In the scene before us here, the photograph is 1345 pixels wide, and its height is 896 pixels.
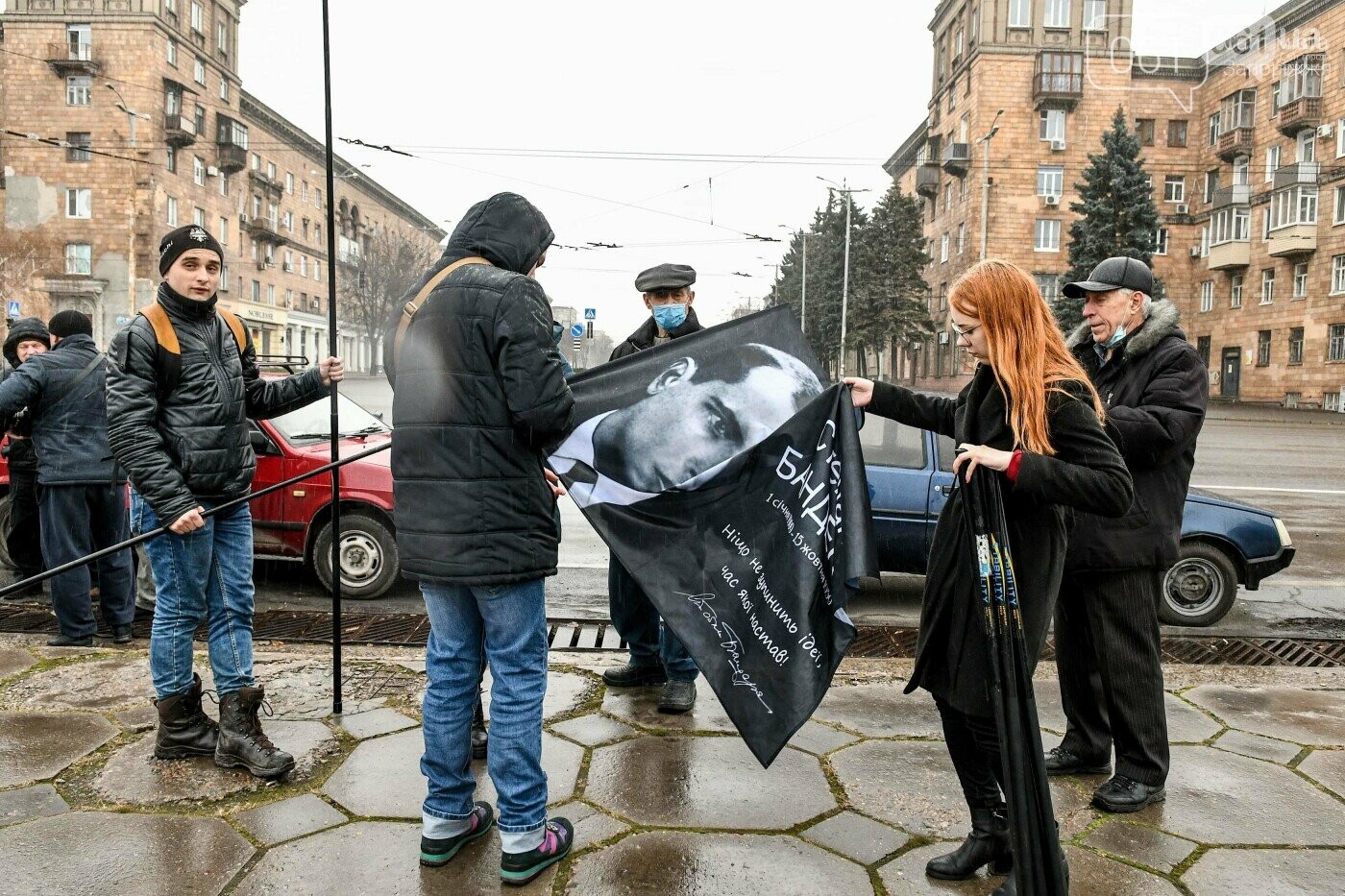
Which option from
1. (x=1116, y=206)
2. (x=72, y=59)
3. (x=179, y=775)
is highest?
(x=72, y=59)

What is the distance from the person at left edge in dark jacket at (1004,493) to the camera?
9.80ft

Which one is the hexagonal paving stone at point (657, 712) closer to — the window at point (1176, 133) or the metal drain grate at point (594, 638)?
the metal drain grate at point (594, 638)

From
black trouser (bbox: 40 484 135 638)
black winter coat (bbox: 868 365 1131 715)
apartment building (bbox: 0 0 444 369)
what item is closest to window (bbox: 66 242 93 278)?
apartment building (bbox: 0 0 444 369)

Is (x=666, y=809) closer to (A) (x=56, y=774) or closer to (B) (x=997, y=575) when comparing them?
(B) (x=997, y=575)

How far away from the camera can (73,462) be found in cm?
637

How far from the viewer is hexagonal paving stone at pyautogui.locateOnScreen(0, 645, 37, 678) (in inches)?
213

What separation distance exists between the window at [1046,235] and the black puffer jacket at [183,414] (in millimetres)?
56378

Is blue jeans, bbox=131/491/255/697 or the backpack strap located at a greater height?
the backpack strap

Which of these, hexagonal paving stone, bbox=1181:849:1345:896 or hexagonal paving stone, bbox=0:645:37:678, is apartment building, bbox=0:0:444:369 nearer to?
hexagonal paving stone, bbox=0:645:37:678

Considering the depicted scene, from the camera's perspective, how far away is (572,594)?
807cm

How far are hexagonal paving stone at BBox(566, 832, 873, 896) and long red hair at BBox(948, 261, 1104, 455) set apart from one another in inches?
60.8

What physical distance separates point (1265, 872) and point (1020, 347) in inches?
77.5

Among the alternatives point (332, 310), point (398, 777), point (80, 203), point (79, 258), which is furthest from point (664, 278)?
point (79, 258)

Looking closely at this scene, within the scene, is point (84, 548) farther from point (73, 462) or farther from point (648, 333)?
point (648, 333)
